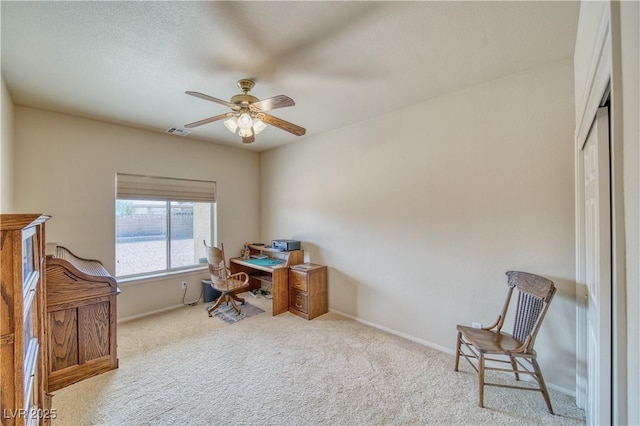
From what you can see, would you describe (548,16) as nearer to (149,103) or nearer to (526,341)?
(526,341)

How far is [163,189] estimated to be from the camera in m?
3.98

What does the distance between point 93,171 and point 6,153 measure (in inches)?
35.9

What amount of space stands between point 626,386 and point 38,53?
3641mm

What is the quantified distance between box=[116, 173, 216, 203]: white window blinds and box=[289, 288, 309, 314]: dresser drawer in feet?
6.99

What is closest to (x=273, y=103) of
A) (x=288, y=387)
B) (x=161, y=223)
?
(x=288, y=387)

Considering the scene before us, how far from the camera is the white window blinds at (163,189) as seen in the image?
12.0 ft

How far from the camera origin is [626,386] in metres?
0.75

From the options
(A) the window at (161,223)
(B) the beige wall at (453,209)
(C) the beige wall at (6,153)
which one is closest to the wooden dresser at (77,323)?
(C) the beige wall at (6,153)

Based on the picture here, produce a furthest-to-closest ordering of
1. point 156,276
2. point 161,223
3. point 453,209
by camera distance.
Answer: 1. point 161,223
2. point 156,276
3. point 453,209

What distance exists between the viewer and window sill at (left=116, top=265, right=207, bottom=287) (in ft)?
11.9

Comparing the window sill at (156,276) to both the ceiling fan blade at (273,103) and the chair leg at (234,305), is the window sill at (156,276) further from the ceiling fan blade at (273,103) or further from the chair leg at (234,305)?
the ceiling fan blade at (273,103)

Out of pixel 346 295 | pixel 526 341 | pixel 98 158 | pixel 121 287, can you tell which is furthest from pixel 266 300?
pixel 526 341

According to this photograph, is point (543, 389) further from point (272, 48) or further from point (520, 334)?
point (272, 48)

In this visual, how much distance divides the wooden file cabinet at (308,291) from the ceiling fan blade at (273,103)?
2.27 metres
